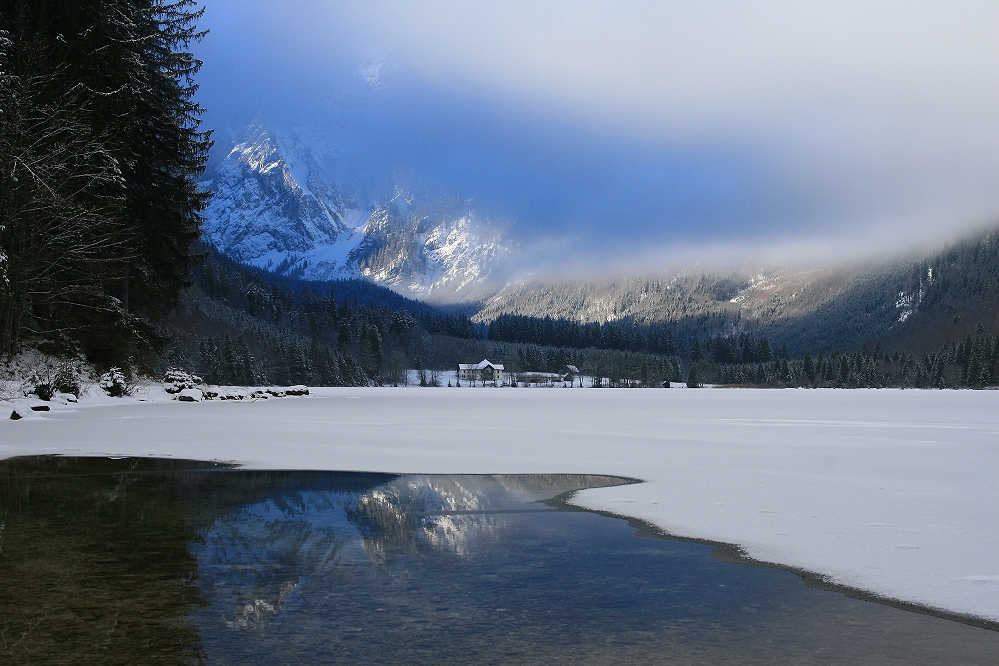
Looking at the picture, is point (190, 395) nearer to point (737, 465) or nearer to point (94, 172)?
point (94, 172)

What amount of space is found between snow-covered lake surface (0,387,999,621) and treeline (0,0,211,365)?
5.77 m

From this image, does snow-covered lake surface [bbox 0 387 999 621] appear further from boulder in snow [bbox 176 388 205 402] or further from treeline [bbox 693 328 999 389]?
treeline [bbox 693 328 999 389]

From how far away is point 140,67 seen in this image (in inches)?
1430

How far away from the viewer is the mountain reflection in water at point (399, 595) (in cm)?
475

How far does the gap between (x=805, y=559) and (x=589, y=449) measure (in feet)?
37.6

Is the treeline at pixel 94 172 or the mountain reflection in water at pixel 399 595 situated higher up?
the treeline at pixel 94 172

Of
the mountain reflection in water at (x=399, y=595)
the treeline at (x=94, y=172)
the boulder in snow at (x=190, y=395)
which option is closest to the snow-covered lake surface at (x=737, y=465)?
the mountain reflection in water at (x=399, y=595)

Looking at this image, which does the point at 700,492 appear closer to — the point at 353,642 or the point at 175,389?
the point at 353,642

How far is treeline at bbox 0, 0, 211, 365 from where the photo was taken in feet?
88.2

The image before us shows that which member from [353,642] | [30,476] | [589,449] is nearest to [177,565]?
[353,642]

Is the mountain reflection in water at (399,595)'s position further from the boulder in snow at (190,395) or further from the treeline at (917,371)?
the treeline at (917,371)

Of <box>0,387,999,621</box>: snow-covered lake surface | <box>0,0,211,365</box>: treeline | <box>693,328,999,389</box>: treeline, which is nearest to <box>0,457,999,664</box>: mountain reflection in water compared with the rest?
<box>0,387,999,621</box>: snow-covered lake surface

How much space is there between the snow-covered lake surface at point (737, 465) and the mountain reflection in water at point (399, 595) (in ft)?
3.27

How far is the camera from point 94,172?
3031 cm
